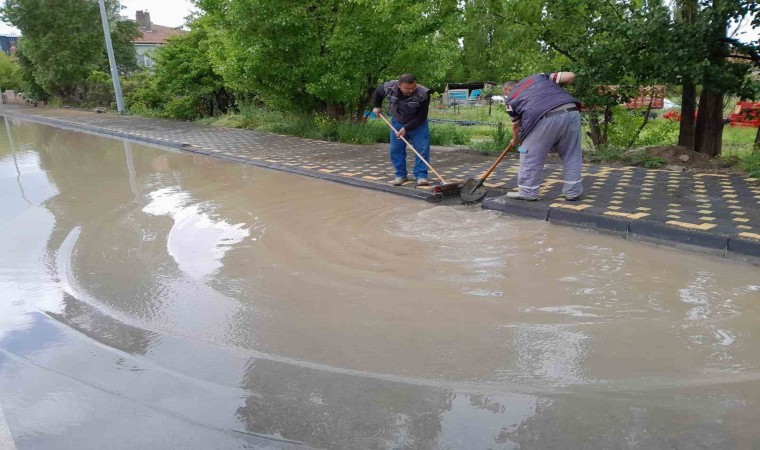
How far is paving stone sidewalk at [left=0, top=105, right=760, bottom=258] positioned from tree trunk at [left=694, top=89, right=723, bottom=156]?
1.50m

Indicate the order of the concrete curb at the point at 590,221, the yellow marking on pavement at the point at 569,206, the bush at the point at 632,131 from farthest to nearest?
the bush at the point at 632,131
the yellow marking on pavement at the point at 569,206
the concrete curb at the point at 590,221

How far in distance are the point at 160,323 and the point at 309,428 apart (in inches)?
60.2

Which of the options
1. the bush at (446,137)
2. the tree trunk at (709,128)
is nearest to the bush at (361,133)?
the bush at (446,137)

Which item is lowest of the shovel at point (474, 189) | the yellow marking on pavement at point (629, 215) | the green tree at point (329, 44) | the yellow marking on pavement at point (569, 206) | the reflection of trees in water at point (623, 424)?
the reflection of trees in water at point (623, 424)

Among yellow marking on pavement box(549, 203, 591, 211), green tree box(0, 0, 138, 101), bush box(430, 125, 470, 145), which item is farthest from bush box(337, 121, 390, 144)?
green tree box(0, 0, 138, 101)

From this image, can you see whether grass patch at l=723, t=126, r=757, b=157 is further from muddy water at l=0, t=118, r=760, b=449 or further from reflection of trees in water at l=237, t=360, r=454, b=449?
reflection of trees in water at l=237, t=360, r=454, b=449

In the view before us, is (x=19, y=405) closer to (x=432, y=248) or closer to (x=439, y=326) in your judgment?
(x=439, y=326)

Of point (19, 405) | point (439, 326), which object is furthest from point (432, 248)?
point (19, 405)

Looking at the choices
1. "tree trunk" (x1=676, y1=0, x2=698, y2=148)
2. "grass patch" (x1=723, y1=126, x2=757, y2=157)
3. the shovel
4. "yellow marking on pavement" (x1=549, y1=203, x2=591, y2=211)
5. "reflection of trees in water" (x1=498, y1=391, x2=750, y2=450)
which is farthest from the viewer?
"grass patch" (x1=723, y1=126, x2=757, y2=157)

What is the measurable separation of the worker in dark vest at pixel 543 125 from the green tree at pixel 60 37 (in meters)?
26.2

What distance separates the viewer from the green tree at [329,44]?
10516 mm

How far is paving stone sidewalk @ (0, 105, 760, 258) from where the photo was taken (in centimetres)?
472

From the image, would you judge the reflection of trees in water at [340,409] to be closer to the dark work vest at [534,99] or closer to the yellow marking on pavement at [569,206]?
the yellow marking on pavement at [569,206]

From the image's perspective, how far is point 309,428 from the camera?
7.77 ft
